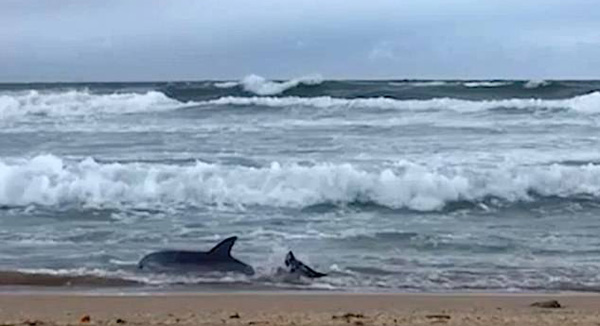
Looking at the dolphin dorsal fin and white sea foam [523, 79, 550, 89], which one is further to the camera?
white sea foam [523, 79, 550, 89]

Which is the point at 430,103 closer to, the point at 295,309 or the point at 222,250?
the point at 222,250

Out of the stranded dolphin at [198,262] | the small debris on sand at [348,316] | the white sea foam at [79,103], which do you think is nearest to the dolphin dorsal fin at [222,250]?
the stranded dolphin at [198,262]

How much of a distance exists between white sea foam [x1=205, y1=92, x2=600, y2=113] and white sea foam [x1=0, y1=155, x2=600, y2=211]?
12.3 meters

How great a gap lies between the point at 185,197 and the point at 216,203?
1.94ft

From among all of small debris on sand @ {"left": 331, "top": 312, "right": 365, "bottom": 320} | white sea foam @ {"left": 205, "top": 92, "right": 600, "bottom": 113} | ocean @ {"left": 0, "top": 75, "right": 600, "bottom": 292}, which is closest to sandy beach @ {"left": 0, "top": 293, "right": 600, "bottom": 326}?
small debris on sand @ {"left": 331, "top": 312, "right": 365, "bottom": 320}

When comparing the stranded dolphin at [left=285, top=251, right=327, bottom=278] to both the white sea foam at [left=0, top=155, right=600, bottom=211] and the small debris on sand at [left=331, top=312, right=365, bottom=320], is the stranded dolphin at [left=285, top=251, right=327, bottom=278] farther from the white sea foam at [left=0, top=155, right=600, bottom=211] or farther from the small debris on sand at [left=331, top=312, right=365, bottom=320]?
the white sea foam at [left=0, top=155, right=600, bottom=211]

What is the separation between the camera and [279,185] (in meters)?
14.1

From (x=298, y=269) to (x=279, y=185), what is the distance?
18.7ft

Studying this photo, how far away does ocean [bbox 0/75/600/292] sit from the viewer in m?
8.89

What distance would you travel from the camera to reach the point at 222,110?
91.1ft

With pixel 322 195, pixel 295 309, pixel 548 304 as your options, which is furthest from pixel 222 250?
pixel 322 195

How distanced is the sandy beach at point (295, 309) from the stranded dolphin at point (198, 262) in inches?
36.4

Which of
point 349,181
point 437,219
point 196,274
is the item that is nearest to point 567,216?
point 437,219

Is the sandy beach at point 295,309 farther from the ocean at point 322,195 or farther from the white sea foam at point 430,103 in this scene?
the white sea foam at point 430,103
